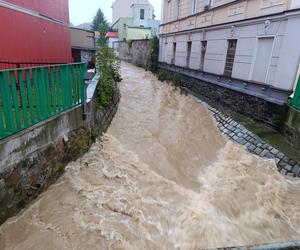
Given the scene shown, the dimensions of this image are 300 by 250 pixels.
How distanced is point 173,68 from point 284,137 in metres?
10.6

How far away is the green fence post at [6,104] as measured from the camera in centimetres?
343

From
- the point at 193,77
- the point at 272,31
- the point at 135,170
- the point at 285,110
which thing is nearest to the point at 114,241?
the point at 135,170

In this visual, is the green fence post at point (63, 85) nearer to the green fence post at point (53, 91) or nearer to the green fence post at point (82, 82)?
the green fence post at point (53, 91)

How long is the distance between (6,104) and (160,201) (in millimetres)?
3157

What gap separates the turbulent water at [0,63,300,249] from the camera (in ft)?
12.0

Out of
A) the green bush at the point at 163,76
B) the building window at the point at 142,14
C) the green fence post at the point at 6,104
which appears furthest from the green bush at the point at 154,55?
the building window at the point at 142,14

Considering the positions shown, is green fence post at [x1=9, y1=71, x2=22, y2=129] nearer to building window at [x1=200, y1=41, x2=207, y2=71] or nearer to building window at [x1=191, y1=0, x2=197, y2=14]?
building window at [x1=200, y1=41, x2=207, y2=71]

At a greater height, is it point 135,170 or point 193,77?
point 193,77

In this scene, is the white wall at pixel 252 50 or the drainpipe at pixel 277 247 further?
the white wall at pixel 252 50

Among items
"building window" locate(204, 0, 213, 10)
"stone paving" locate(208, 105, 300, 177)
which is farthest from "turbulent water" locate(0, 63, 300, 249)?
"building window" locate(204, 0, 213, 10)

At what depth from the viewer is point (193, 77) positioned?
12.7 m

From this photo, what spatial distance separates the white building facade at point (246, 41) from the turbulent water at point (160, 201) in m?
2.61

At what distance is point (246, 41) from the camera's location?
27.6 ft

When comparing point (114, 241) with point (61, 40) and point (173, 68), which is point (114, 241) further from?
point (173, 68)
